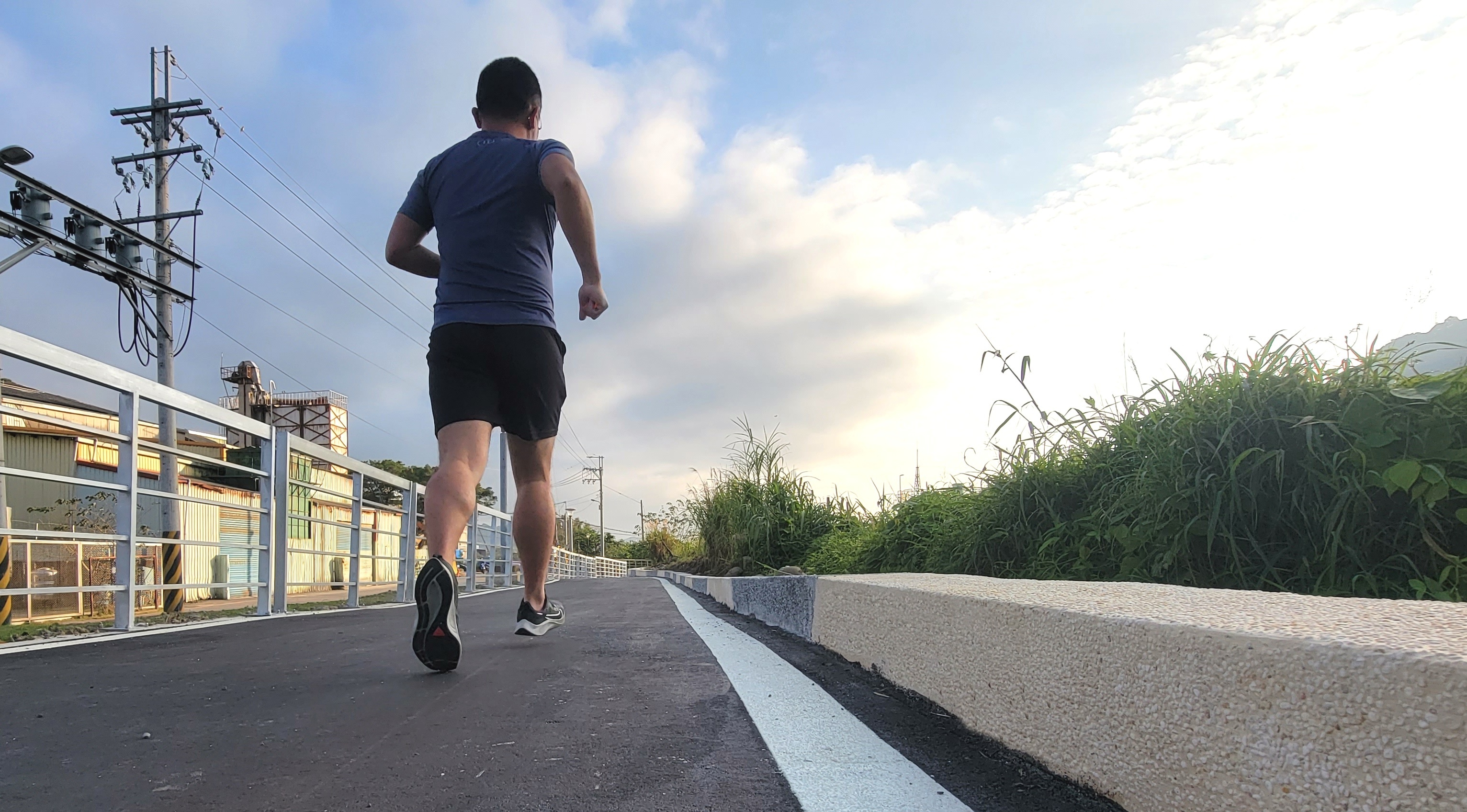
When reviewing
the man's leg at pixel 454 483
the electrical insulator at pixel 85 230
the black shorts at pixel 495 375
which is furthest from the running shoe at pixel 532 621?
the electrical insulator at pixel 85 230

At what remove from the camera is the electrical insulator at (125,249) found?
19531 millimetres

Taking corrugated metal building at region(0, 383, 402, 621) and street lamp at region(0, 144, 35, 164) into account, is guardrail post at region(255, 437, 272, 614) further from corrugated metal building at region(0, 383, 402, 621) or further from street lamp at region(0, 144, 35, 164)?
street lamp at region(0, 144, 35, 164)

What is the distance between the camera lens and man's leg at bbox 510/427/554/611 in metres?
3.28

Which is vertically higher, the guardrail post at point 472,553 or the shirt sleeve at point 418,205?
the shirt sleeve at point 418,205

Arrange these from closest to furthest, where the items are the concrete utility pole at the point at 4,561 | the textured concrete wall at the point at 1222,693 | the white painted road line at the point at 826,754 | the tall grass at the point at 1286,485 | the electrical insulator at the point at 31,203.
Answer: the textured concrete wall at the point at 1222,693
the white painted road line at the point at 826,754
the tall grass at the point at 1286,485
the concrete utility pole at the point at 4,561
the electrical insulator at the point at 31,203

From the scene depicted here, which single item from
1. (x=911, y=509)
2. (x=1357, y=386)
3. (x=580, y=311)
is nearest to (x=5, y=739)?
(x=580, y=311)

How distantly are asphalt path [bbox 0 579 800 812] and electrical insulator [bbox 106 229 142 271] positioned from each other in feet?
68.0

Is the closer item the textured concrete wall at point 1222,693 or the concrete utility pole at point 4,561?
the textured concrete wall at point 1222,693

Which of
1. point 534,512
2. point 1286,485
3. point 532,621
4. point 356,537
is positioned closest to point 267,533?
point 356,537

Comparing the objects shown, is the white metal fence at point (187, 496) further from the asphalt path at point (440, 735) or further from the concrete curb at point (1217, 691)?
the concrete curb at point (1217, 691)

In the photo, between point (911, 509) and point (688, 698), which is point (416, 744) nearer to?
point (688, 698)

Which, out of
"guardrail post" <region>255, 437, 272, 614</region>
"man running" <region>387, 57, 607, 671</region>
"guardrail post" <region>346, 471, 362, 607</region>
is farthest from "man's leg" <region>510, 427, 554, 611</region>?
"guardrail post" <region>346, 471, 362, 607</region>

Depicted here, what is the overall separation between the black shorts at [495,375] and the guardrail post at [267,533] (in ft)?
10.2

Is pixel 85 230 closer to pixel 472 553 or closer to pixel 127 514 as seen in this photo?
pixel 472 553
